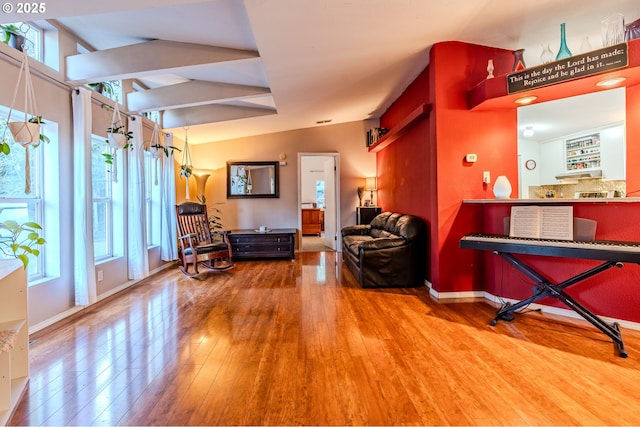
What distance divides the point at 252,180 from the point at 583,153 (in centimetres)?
651

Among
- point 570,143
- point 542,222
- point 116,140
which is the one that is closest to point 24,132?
Result: point 116,140

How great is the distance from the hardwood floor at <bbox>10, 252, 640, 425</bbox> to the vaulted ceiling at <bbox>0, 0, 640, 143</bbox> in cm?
238

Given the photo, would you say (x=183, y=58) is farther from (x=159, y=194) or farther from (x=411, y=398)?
(x=411, y=398)

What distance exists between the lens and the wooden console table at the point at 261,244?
5.79 metres

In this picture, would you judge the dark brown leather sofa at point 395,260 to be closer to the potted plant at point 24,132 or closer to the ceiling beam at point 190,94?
the ceiling beam at point 190,94

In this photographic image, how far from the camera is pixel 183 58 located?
3168mm

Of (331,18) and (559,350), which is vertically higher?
(331,18)

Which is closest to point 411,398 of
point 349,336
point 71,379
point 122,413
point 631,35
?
point 349,336

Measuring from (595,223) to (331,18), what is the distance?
2.77 meters

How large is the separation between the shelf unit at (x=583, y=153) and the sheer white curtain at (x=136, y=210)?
758 centimetres

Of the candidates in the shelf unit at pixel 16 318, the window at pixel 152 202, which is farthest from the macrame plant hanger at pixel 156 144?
the shelf unit at pixel 16 318

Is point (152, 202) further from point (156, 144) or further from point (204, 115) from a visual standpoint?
point (204, 115)

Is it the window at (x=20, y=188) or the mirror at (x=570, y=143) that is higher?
the mirror at (x=570, y=143)

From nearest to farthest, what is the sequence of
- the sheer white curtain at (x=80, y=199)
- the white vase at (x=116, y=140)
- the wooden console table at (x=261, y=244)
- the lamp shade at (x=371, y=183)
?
the sheer white curtain at (x=80, y=199)
the white vase at (x=116, y=140)
the wooden console table at (x=261, y=244)
the lamp shade at (x=371, y=183)
